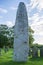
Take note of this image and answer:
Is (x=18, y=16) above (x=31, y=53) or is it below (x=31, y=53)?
above

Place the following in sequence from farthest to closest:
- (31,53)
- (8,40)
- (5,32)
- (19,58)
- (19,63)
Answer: (5,32), (8,40), (31,53), (19,58), (19,63)

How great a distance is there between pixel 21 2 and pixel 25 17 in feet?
4.42

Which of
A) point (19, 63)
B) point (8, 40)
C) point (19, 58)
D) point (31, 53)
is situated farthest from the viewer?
point (8, 40)

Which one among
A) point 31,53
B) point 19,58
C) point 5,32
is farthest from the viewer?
point 5,32

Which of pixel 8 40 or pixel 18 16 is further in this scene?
pixel 8 40

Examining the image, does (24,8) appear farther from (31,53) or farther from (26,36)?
(31,53)

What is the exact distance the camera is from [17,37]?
1705 cm

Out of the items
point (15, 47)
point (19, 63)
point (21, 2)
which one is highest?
point (21, 2)

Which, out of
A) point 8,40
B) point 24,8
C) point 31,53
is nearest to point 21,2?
point 24,8

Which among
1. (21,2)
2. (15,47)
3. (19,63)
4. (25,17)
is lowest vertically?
(19,63)

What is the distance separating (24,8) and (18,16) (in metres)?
0.87

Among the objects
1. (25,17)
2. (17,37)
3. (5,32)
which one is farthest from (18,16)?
(5,32)

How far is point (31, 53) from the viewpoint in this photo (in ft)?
74.4

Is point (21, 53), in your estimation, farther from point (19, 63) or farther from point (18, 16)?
point (18, 16)
